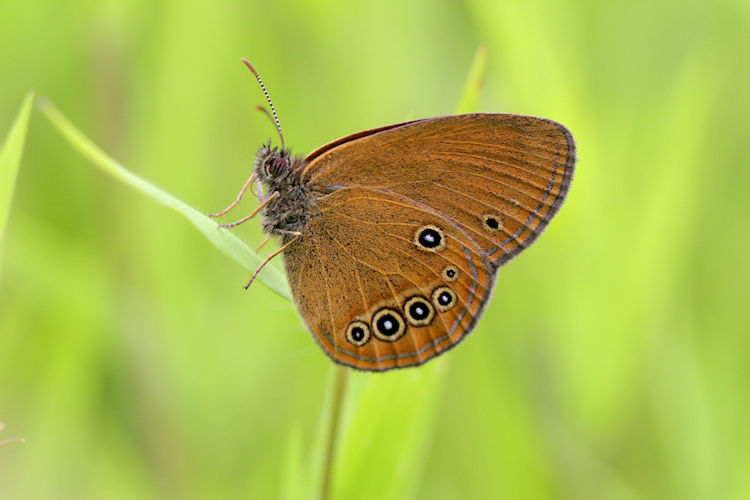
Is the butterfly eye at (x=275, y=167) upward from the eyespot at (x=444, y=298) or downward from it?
upward

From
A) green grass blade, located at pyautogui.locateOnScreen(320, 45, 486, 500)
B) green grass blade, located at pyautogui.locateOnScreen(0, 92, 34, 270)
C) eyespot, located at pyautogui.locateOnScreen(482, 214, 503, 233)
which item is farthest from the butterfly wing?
green grass blade, located at pyautogui.locateOnScreen(0, 92, 34, 270)

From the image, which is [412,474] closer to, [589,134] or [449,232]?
[449,232]

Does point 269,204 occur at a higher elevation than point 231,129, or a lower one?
lower

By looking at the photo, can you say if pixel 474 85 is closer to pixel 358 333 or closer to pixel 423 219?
pixel 423 219

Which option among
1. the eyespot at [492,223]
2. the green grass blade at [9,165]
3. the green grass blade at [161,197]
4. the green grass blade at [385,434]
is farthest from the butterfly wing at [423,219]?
the green grass blade at [9,165]

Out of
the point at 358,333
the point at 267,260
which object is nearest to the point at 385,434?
the point at 358,333

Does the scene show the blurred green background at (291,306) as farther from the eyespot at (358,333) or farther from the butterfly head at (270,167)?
the butterfly head at (270,167)

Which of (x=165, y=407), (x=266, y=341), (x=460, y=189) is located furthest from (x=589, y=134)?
(x=165, y=407)
